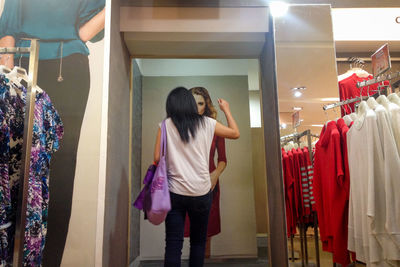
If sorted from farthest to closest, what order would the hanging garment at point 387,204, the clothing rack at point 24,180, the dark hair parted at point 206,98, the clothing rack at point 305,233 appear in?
the dark hair parted at point 206,98, the clothing rack at point 305,233, the hanging garment at point 387,204, the clothing rack at point 24,180

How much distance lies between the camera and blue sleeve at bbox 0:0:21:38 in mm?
2020

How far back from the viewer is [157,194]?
166cm

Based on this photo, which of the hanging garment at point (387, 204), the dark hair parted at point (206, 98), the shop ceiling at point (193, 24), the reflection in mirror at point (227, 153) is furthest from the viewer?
the dark hair parted at point (206, 98)

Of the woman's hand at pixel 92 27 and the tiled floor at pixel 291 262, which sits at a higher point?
the woman's hand at pixel 92 27

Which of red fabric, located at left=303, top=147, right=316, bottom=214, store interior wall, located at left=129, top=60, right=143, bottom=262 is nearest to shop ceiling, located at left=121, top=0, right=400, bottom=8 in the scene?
store interior wall, located at left=129, top=60, right=143, bottom=262

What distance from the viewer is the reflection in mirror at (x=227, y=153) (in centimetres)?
241

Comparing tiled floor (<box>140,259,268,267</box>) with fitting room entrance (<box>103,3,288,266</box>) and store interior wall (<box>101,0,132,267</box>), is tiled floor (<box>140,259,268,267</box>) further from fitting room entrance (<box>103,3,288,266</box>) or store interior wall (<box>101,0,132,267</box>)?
store interior wall (<box>101,0,132,267</box>)

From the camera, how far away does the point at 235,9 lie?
2334 mm

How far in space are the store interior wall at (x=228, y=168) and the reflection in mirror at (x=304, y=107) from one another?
41 cm

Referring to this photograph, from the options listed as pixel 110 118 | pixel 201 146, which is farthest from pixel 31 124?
pixel 201 146

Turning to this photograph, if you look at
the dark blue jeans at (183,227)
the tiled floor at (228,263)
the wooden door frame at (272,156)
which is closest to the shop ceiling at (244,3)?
the wooden door frame at (272,156)

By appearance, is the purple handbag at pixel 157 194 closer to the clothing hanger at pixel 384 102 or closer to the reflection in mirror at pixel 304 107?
the reflection in mirror at pixel 304 107

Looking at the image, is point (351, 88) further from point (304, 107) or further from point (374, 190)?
point (374, 190)

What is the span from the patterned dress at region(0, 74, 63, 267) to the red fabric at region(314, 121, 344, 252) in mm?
1627
